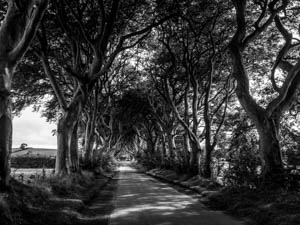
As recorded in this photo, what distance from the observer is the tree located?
23.7ft

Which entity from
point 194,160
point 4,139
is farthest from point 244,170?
point 4,139

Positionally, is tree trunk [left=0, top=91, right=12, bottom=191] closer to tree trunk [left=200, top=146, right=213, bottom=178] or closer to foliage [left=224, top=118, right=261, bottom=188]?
foliage [left=224, top=118, right=261, bottom=188]

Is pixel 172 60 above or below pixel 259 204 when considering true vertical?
above

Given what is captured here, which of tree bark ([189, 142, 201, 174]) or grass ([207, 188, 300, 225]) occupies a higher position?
tree bark ([189, 142, 201, 174])

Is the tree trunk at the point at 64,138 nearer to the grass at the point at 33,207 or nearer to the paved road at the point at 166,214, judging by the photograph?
the grass at the point at 33,207

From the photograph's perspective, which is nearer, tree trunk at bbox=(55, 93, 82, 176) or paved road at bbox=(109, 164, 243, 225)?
paved road at bbox=(109, 164, 243, 225)

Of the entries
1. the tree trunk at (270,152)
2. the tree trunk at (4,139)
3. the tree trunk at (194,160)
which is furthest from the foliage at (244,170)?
the tree trunk at (4,139)

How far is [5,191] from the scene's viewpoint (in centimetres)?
707

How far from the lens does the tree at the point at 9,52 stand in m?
7.23

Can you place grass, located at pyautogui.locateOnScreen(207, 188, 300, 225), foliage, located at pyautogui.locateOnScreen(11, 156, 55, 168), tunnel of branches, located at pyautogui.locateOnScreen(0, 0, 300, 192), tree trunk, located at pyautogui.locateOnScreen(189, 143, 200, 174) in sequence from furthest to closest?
foliage, located at pyautogui.locateOnScreen(11, 156, 55, 168) < tree trunk, located at pyautogui.locateOnScreen(189, 143, 200, 174) < tunnel of branches, located at pyautogui.locateOnScreen(0, 0, 300, 192) < grass, located at pyautogui.locateOnScreen(207, 188, 300, 225)

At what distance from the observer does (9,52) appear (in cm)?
750

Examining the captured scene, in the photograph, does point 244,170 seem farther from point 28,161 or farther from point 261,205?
point 28,161

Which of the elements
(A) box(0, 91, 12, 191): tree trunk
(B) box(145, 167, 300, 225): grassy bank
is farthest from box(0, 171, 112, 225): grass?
(B) box(145, 167, 300, 225): grassy bank

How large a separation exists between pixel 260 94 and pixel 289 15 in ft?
23.4
